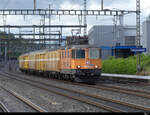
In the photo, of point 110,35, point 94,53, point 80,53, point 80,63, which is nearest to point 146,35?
point 110,35

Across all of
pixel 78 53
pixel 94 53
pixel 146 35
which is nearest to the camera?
pixel 78 53

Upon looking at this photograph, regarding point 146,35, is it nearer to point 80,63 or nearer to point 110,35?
point 110,35

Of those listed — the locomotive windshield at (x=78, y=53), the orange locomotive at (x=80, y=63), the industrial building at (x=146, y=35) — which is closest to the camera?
the orange locomotive at (x=80, y=63)

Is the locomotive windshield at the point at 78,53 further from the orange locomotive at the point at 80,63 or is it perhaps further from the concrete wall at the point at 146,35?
the concrete wall at the point at 146,35

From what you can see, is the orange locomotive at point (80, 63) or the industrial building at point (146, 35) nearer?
the orange locomotive at point (80, 63)

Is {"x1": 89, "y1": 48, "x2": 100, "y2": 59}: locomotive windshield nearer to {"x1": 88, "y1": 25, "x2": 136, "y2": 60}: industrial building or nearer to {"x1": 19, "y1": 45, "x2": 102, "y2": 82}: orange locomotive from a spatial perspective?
{"x1": 19, "y1": 45, "x2": 102, "y2": 82}: orange locomotive

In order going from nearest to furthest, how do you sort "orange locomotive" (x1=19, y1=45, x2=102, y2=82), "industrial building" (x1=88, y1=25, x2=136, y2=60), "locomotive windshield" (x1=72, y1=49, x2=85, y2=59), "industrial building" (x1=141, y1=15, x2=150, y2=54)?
"orange locomotive" (x1=19, y1=45, x2=102, y2=82) < "locomotive windshield" (x1=72, y1=49, x2=85, y2=59) < "industrial building" (x1=141, y1=15, x2=150, y2=54) < "industrial building" (x1=88, y1=25, x2=136, y2=60)

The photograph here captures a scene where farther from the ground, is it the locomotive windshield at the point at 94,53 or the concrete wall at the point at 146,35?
the concrete wall at the point at 146,35

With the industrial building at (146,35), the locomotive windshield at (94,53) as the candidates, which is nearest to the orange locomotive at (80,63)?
the locomotive windshield at (94,53)

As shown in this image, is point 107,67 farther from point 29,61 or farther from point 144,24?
point 144,24

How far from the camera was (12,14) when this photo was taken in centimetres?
3512

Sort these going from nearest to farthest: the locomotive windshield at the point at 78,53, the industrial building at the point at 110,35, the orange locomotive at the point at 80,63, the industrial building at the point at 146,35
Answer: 1. the orange locomotive at the point at 80,63
2. the locomotive windshield at the point at 78,53
3. the industrial building at the point at 146,35
4. the industrial building at the point at 110,35

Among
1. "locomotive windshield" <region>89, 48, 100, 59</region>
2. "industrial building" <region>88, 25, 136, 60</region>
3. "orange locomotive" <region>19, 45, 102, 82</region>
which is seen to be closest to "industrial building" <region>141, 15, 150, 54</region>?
→ "industrial building" <region>88, 25, 136, 60</region>

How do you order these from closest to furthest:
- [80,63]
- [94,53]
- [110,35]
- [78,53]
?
[80,63], [78,53], [94,53], [110,35]
